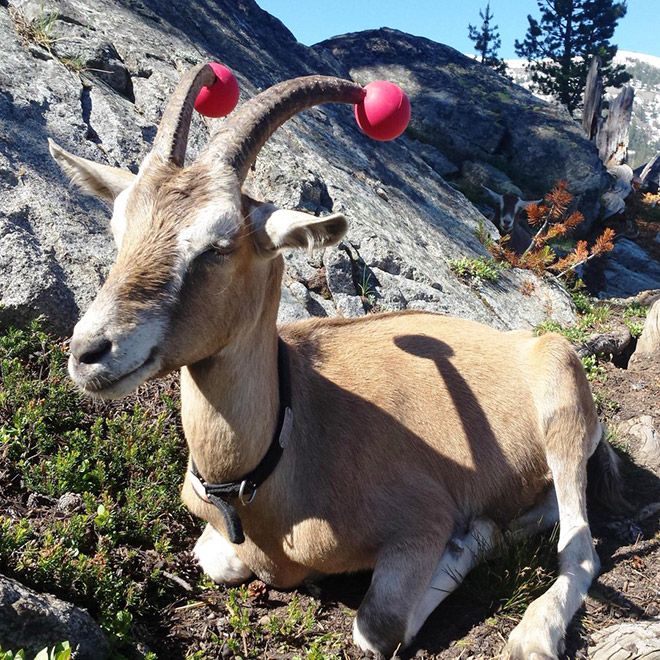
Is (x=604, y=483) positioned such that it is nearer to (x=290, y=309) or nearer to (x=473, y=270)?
(x=290, y=309)

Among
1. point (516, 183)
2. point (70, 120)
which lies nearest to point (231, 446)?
point (70, 120)

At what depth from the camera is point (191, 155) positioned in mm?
7906

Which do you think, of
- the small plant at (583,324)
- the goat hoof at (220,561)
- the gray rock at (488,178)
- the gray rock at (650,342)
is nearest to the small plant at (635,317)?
the small plant at (583,324)

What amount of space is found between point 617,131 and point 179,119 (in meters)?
26.0

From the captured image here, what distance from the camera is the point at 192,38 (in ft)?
34.4

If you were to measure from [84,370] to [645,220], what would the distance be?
2183cm

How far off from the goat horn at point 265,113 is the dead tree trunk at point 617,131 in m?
24.2

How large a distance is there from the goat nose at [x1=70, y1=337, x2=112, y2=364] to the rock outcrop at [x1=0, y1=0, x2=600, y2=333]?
10.1 feet

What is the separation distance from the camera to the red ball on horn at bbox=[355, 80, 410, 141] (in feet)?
11.8

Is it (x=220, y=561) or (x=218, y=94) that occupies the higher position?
(x=218, y=94)

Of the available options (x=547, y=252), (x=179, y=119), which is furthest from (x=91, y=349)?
(x=547, y=252)

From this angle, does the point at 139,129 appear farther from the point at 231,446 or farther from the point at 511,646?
the point at 511,646

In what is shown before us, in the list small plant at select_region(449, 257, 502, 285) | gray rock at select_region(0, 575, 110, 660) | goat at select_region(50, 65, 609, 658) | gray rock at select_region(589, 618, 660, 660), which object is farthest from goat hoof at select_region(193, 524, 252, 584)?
small plant at select_region(449, 257, 502, 285)

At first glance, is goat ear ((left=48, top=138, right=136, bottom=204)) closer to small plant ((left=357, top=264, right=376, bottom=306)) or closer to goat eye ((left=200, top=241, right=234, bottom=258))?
goat eye ((left=200, top=241, right=234, bottom=258))
